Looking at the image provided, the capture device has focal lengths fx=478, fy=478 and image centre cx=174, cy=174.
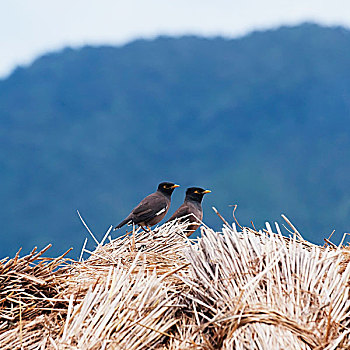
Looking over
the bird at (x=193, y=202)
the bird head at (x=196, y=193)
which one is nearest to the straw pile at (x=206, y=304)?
the bird at (x=193, y=202)

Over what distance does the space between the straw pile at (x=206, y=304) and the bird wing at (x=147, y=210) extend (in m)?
3.99

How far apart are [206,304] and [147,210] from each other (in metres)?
4.53

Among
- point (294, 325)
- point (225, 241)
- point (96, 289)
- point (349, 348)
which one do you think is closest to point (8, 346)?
point (96, 289)

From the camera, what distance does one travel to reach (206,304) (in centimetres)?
Answer: 190

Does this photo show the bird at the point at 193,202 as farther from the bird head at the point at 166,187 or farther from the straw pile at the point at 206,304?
the straw pile at the point at 206,304

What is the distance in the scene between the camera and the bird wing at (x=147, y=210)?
Answer: 638cm

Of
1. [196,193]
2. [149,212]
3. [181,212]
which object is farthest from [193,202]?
[149,212]

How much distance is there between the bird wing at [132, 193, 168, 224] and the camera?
20.9 feet

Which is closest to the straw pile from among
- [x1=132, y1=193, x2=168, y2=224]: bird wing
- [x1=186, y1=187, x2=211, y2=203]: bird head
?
[x1=132, y1=193, x2=168, y2=224]: bird wing

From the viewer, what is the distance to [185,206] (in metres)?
6.57

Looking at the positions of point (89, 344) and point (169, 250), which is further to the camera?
point (169, 250)

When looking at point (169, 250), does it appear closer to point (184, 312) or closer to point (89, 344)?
point (184, 312)

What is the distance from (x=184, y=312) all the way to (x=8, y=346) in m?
0.75

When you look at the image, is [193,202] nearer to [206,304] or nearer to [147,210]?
[147,210]
